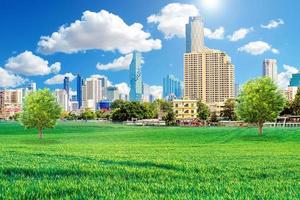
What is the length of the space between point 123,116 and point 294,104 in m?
70.0

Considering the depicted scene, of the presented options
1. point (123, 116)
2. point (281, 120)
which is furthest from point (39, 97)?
point (123, 116)

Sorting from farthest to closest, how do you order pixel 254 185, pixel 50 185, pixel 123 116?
pixel 123 116 < pixel 254 185 < pixel 50 185

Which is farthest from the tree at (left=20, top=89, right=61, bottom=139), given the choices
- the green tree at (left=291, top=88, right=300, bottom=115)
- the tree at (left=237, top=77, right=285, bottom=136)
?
A: the green tree at (left=291, top=88, right=300, bottom=115)

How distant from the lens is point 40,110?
78438mm

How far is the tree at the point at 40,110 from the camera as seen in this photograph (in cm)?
7850

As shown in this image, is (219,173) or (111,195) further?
(219,173)

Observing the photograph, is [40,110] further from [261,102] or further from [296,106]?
[296,106]

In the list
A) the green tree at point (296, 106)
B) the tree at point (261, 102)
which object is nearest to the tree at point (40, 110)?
the tree at point (261, 102)

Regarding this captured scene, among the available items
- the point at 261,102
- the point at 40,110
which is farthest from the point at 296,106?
the point at 40,110

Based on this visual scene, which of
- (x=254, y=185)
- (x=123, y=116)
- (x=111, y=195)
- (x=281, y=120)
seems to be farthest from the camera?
(x=123, y=116)

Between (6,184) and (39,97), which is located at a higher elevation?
(39,97)

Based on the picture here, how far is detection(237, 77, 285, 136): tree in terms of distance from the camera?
80938 millimetres

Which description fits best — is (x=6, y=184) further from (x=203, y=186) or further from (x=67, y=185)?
(x=203, y=186)

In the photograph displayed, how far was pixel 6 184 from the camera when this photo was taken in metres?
11.3
